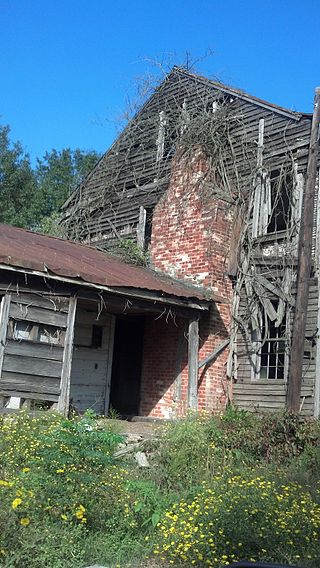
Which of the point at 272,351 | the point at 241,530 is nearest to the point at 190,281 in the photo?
the point at 272,351

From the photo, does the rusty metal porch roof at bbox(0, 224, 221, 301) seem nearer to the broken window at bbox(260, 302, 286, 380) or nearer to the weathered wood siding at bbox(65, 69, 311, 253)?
the broken window at bbox(260, 302, 286, 380)

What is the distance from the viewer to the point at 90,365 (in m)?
13.8

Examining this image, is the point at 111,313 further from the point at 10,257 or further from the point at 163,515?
the point at 163,515

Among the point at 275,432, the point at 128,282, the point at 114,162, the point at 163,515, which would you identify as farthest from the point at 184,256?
the point at 163,515

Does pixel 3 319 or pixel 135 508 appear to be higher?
pixel 3 319

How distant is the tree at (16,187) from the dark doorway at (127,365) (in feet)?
52.2

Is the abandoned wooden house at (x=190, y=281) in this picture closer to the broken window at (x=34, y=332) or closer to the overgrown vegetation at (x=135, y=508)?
the broken window at (x=34, y=332)

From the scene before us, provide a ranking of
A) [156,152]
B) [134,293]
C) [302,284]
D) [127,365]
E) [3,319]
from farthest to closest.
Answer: [156,152]
[127,365]
[302,284]
[134,293]
[3,319]

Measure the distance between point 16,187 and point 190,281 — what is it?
738 inches

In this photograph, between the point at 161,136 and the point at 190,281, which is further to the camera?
the point at 161,136

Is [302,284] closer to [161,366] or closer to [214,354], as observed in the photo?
[214,354]

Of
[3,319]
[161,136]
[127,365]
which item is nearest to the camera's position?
[3,319]

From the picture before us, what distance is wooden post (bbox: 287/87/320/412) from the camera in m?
10.8

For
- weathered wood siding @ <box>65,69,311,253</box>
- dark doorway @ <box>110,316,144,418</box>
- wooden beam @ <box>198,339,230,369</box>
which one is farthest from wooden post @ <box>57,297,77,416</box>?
weathered wood siding @ <box>65,69,311,253</box>
